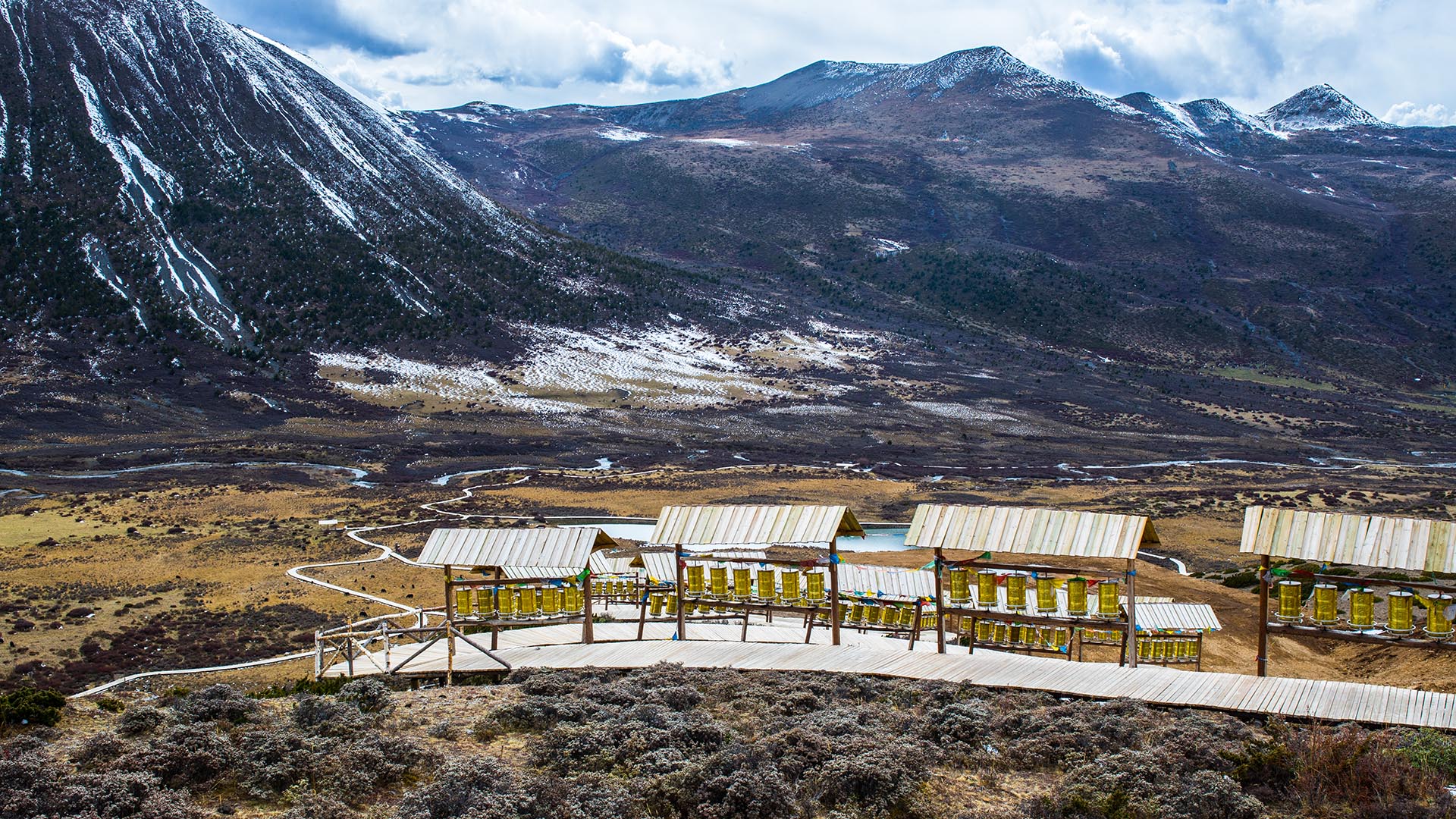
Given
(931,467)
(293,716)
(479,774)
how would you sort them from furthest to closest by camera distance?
1. (931,467)
2. (293,716)
3. (479,774)

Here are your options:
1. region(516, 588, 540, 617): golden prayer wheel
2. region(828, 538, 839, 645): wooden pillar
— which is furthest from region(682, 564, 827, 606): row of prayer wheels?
region(516, 588, 540, 617): golden prayer wheel

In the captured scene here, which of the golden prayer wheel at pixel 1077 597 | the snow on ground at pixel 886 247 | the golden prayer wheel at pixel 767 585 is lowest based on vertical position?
the golden prayer wheel at pixel 767 585

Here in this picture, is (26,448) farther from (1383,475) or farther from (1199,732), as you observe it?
(1383,475)

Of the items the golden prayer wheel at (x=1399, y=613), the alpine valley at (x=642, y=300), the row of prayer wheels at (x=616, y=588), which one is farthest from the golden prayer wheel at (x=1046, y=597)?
the alpine valley at (x=642, y=300)

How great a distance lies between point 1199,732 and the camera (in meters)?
11.4

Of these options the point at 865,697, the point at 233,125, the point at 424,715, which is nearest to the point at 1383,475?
the point at 865,697

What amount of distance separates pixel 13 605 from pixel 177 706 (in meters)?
18.9

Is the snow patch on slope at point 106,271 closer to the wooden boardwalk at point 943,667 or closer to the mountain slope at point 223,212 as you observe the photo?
the mountain slope at point 223,212

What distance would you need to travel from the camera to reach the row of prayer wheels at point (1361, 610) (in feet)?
44.7

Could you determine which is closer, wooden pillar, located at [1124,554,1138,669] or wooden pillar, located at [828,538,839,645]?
wooden pillar, located at [1124,554,1138,669]

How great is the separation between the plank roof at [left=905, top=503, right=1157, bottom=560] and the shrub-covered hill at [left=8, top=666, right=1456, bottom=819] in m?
2.63

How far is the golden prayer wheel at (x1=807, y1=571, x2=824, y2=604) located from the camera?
17484mm

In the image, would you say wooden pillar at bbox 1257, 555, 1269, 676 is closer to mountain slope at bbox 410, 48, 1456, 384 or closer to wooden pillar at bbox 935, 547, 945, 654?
wooden pillar at bbox 935, 547, 945, 654

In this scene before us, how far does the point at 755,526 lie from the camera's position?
17.1m
